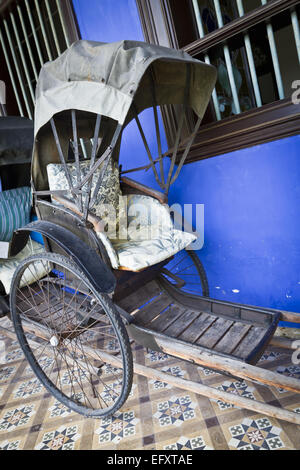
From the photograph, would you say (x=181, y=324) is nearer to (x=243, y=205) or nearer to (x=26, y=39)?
(x=243, y=205)

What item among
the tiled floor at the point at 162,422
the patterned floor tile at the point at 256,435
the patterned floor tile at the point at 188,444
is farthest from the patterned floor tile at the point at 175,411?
the patterned floor tile at the point at 256,435

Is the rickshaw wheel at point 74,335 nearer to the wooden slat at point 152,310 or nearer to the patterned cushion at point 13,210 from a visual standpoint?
the wooden slat at point 152,310

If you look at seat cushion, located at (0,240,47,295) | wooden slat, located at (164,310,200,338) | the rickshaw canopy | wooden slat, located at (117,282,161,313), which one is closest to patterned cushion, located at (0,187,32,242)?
seat cushion, located at (0,240,47,295)

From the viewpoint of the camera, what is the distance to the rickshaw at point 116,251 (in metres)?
1.55

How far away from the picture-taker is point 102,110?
5.14 ft

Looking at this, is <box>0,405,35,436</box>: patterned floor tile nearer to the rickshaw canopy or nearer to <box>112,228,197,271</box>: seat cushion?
<box>112,228,197,271</box>: seat cushion

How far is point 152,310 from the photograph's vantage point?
6.63 ft

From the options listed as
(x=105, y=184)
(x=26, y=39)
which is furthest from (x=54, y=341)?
(x=26, y=39)

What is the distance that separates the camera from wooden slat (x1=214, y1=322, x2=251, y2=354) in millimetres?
1607

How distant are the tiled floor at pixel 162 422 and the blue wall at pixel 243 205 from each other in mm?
558

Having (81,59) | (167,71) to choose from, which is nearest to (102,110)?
(81,59)

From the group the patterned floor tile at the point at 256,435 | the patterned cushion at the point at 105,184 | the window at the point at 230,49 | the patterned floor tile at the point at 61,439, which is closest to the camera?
the patterned floor tile at the point at 256,435

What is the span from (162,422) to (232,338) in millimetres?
565
